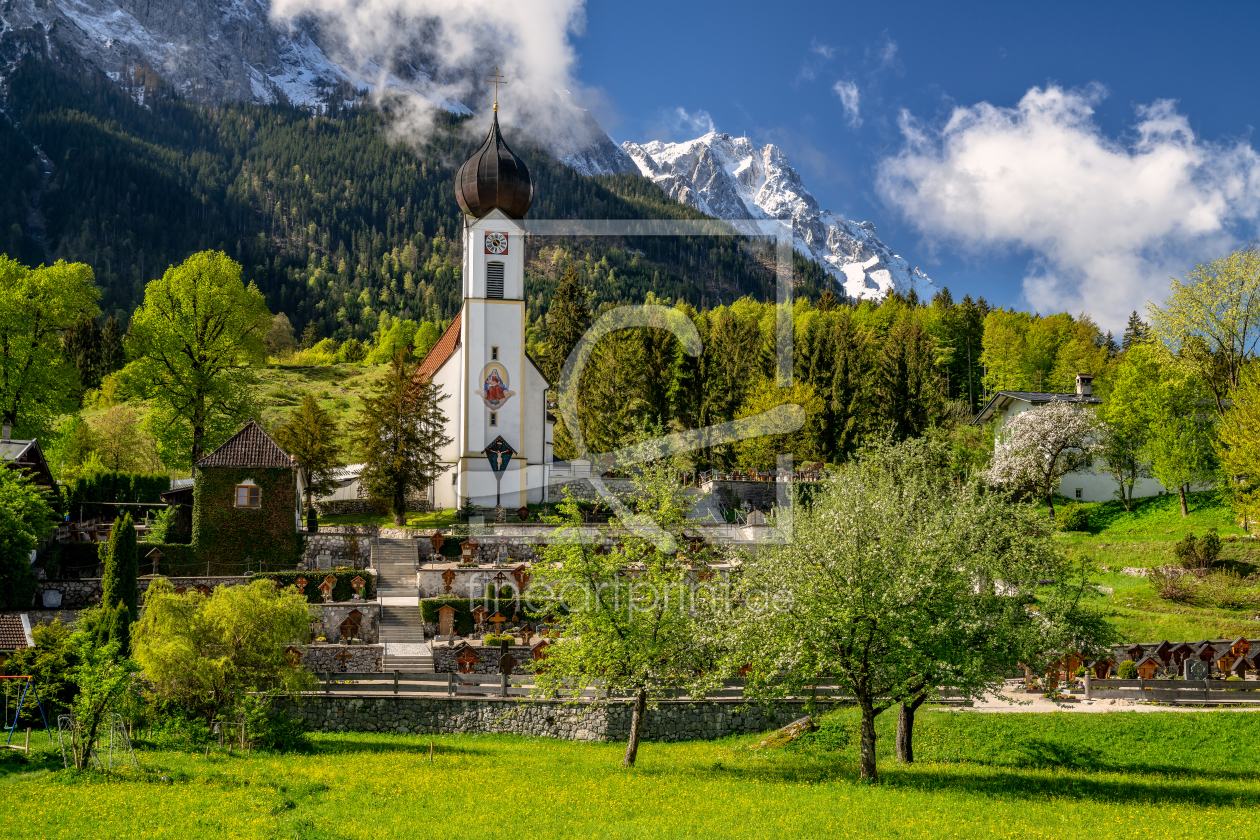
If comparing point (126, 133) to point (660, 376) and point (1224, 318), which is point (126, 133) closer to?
point (660, 376)

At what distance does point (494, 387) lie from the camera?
148 ft

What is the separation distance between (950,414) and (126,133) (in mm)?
179149

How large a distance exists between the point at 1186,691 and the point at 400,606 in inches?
905

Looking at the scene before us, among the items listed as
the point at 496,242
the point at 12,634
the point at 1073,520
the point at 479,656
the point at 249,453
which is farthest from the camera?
the point at 496,242

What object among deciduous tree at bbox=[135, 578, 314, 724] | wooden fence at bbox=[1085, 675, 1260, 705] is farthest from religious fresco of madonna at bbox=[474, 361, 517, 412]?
wooden fence at bbox=[1085, 675, 1260, 705]

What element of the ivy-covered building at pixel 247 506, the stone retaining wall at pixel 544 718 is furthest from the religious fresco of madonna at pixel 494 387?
the stone retaining wall at pixel 544 718

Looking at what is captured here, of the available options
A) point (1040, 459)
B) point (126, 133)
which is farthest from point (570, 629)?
point (126, 133)

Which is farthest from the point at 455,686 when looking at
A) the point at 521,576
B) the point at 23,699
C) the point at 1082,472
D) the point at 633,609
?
the point at 1082,472

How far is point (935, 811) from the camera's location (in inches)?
604

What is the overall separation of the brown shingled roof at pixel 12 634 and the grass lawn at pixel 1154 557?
1069 inches

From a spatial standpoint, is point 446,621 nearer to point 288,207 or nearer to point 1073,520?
point 1073,520

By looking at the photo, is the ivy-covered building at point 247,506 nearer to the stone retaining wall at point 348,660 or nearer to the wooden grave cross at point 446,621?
the stone retaining wall at point 348,660

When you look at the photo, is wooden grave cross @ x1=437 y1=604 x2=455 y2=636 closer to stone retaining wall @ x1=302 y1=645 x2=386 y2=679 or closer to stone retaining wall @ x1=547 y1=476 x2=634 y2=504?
stone retaining wall @ x1=302 y1=645 x2=386 y2=679

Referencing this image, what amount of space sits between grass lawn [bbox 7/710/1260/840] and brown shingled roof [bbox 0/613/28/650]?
5.19 metres
